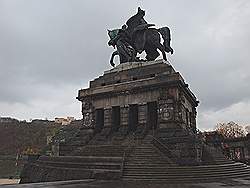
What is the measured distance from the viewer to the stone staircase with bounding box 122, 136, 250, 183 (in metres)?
15.5

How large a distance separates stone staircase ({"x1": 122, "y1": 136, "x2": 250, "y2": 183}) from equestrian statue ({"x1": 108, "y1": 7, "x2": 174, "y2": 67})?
1339 centimetres

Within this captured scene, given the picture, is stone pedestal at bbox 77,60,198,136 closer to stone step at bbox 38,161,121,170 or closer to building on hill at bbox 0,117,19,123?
stone step at bbox 38,161,121,170

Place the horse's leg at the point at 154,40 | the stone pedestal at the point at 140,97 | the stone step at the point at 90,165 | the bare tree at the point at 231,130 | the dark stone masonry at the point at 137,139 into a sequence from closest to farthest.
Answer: the dark stone masonry at the point at 137,139
the stone step at the point at 90,165
the stone pedestal at the point at 140,97
the horse's leg at the point at 154,40
the bare tree at the point at 231,130

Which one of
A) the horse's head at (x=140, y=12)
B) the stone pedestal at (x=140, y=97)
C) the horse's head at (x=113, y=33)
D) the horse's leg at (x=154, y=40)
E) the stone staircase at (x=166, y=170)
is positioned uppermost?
A: the horse's head at (x=140, y=12)

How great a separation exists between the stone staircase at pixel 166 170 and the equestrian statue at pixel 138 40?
13.4 meters

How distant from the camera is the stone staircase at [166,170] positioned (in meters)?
15.5

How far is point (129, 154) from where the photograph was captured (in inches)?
722

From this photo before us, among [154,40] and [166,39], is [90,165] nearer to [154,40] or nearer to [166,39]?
[154,40]

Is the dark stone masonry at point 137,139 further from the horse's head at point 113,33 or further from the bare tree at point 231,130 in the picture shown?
the bare tree at point 231,130

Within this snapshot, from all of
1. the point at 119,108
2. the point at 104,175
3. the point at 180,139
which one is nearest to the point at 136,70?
the point at 119,108

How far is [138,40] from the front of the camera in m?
30.3

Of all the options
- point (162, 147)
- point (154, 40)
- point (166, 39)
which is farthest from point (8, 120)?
point (162, 147)

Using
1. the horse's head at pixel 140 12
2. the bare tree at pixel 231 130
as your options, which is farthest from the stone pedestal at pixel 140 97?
the bare tree at pixel 231 130

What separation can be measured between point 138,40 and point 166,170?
17337 mm
